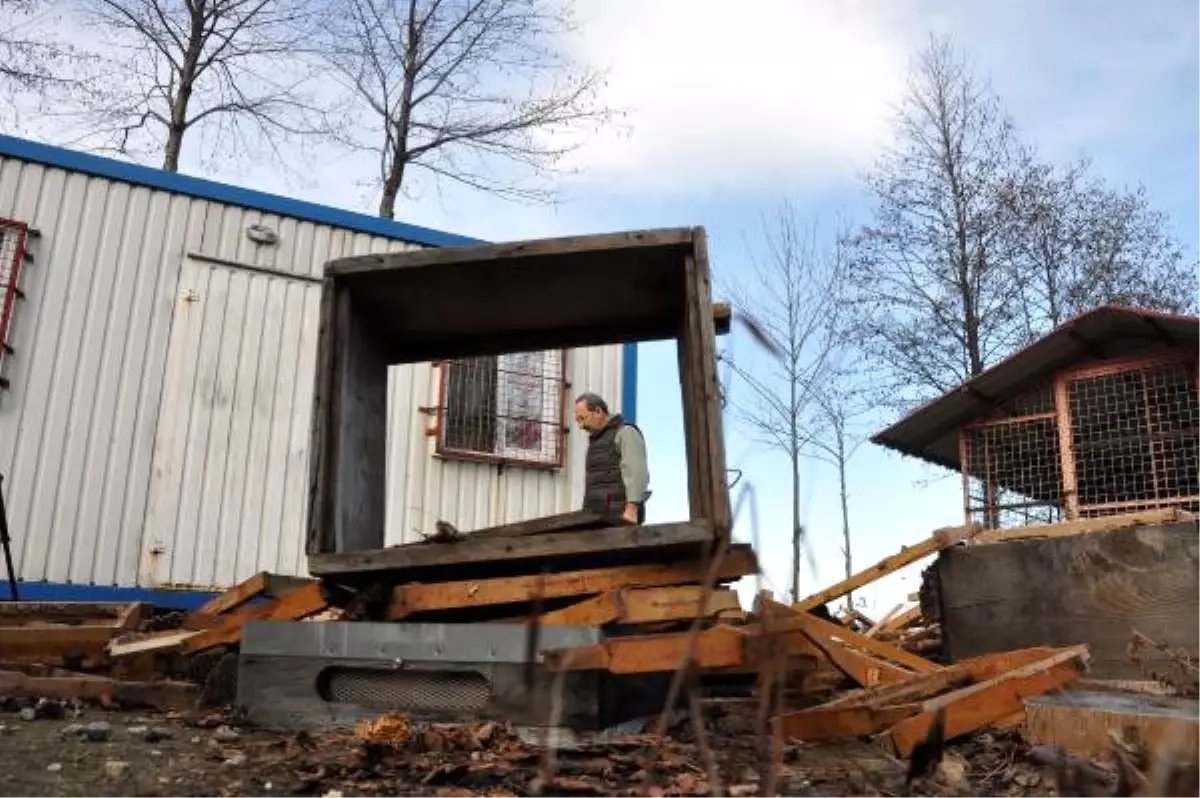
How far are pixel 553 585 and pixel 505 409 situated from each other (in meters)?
5.45

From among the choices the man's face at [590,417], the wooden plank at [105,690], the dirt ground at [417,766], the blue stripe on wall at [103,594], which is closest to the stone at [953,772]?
the dirt ground at [417,766]

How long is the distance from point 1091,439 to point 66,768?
488 inches

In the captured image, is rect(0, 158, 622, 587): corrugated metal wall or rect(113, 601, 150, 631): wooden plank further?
rect(0, 158, 622, 587): corrugated metal wall

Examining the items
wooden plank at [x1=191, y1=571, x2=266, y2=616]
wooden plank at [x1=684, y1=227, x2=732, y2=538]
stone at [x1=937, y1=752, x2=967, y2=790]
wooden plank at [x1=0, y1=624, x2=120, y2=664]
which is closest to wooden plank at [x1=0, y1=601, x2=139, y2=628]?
wooden plank at [x1=0, y1=624, x2=120, y2=664]

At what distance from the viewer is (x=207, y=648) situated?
4.88m

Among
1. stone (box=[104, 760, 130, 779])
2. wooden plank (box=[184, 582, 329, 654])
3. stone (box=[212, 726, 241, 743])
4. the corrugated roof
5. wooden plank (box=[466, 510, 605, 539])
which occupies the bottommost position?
stone (box=[104, 760, 130, 779])

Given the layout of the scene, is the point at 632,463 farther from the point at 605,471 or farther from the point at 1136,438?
the point at 1136,438

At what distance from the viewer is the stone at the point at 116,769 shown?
3139 mm

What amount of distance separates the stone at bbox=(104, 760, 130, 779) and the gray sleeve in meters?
2.87

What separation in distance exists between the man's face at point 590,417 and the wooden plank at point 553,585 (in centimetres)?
169

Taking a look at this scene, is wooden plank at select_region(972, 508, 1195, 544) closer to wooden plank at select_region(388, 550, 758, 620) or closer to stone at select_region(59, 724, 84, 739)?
wooden plank at select_region(388, 550, 758, 620)

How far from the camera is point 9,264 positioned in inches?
322

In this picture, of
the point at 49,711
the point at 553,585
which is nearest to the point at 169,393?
the point at 49,711

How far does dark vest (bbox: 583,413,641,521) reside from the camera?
18.4ft
